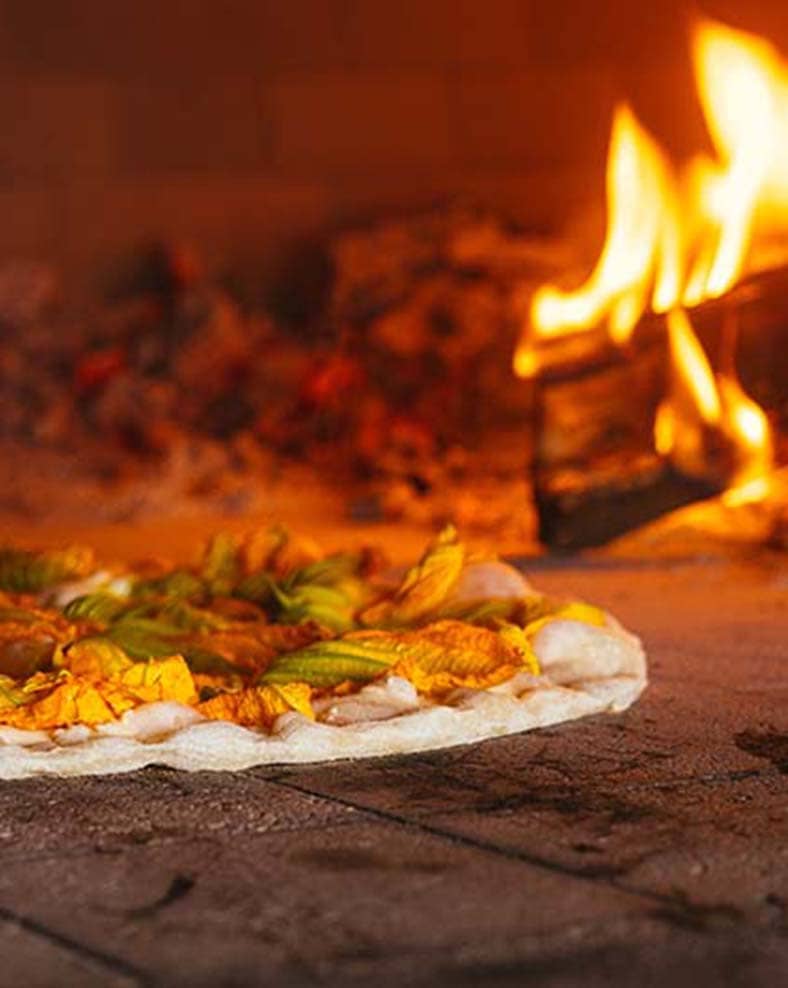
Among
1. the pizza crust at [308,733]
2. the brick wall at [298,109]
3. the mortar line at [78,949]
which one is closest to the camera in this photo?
the mortar line at [78,949]

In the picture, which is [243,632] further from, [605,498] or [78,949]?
[605,498]

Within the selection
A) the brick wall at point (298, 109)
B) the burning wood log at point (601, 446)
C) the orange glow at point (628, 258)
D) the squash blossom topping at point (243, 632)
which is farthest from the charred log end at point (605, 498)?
the brick wall at point (298, 109)

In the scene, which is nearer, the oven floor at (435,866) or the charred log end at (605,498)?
the oven floor at (435,866)

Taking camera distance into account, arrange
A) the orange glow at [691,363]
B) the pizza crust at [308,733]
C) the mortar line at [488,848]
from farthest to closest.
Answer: the orange glow at [691,363] → the pizza crust at [308,733] → the mortar line at [488,848]

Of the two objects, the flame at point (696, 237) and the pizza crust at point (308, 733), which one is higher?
the flame at point (696, 237)

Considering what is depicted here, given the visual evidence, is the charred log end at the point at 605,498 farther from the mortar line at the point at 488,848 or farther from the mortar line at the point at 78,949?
the mortar line at the point at 78,949

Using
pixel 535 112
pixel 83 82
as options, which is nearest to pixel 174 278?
pixel 83 82

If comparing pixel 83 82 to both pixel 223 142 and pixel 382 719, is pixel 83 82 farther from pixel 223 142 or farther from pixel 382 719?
pixel 382 719

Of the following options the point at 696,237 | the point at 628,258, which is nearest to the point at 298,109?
the point at 628,258
